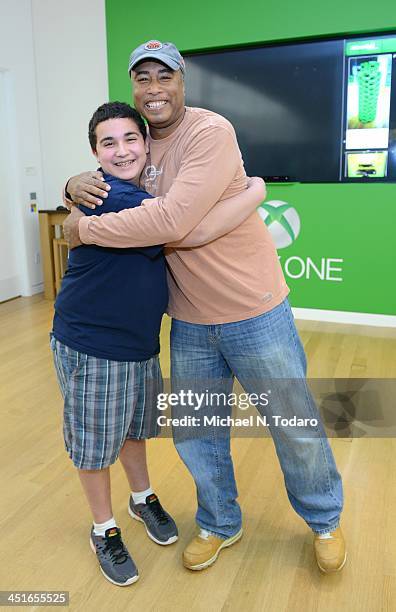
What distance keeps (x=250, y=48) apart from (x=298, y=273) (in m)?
1.87

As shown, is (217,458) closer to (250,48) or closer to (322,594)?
(322,594)

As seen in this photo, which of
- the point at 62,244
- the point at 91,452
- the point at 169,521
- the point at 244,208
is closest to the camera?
the point at 244,208

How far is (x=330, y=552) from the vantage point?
1642 millimetres

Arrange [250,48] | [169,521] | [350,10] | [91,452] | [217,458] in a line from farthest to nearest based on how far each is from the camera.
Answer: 1. [250,48]
2. [350,10]
3. [169,521]
4. [217,458]
5. [91,452]

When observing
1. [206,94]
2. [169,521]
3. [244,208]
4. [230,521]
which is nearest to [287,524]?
[230,521]

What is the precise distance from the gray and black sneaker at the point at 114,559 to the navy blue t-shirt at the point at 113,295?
25.1 inches

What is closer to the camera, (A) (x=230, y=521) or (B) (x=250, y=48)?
(A) (x=230, y=521)

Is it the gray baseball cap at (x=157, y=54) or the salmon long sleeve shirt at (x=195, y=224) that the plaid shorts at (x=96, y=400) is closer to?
the salmon long sleeve shirt at (x=195, y=224)

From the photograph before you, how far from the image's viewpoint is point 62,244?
5.16 m

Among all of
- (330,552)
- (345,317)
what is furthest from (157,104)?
(345,317)

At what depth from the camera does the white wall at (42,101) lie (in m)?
4.88

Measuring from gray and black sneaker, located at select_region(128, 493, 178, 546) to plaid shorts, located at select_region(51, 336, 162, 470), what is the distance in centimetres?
38

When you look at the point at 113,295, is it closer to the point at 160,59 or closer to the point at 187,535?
the point at 160,59

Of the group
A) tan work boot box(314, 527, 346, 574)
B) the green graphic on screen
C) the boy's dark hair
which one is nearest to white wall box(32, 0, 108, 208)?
the green graphic on screen
